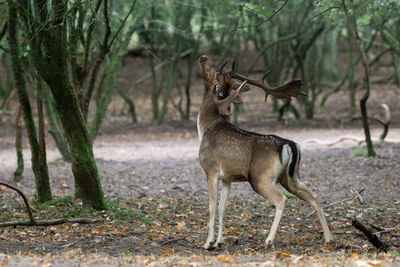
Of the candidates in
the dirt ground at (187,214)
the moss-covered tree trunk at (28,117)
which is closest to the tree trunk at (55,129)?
the dirt ground at (187,214)

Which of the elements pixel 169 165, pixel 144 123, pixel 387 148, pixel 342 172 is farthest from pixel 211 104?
pixel 144 123

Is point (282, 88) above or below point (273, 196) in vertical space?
above

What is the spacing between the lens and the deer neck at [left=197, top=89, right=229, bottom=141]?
25.8 feet

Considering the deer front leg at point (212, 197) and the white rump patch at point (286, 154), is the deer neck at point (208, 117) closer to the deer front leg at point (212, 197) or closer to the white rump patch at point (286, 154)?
the deer front leg at point (212, 197)

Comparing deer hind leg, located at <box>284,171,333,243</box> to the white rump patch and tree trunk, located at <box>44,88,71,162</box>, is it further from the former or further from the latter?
tree trunk, located at <box>44,88,71,162</box>

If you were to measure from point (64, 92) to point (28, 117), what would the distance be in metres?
1.40

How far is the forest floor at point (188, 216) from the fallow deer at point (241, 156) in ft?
1.97

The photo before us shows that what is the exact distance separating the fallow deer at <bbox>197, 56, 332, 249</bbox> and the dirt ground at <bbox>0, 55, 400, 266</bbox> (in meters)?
0.59

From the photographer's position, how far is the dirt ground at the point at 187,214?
20.7ft

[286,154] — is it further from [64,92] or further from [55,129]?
[55,129]

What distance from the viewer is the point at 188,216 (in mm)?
9641

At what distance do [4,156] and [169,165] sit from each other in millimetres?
6311

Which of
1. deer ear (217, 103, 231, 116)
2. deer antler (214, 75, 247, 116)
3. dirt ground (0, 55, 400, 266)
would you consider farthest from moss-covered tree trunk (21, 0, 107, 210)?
deer ear (217, 103, 231, 116)

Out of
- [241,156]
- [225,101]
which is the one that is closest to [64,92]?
[225,101]
